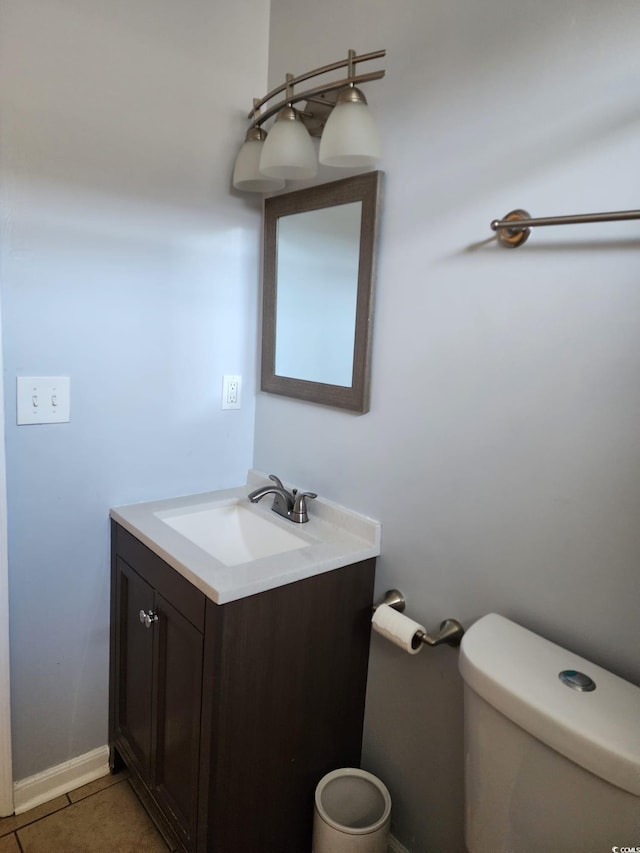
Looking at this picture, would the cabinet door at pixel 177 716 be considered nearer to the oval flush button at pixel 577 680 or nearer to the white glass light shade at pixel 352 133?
the oval flush button at pixel 577 680

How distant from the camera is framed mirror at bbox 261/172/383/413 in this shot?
143 centimetres

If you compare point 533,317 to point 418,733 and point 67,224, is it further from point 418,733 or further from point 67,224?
point 67,224

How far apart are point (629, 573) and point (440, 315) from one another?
667mm

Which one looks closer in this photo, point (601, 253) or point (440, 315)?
point (601, 253)

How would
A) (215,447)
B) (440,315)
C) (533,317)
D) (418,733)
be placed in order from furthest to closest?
1. (215,447)
2. (418,733)
3. (440,315)
4. (533,317)

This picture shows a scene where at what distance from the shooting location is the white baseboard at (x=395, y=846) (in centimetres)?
145

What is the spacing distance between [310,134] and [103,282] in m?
0.71

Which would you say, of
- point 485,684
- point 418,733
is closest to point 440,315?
point 485,684

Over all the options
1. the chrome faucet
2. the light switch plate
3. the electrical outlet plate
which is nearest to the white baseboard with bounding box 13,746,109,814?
the chrome faucet

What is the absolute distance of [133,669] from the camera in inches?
61.4

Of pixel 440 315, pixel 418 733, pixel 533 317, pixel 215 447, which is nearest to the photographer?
pixel 533 317

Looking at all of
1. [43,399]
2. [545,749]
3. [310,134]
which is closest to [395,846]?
[545,749]

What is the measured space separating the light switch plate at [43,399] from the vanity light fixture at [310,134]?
78 cm

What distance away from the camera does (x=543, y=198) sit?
3.49 ft
